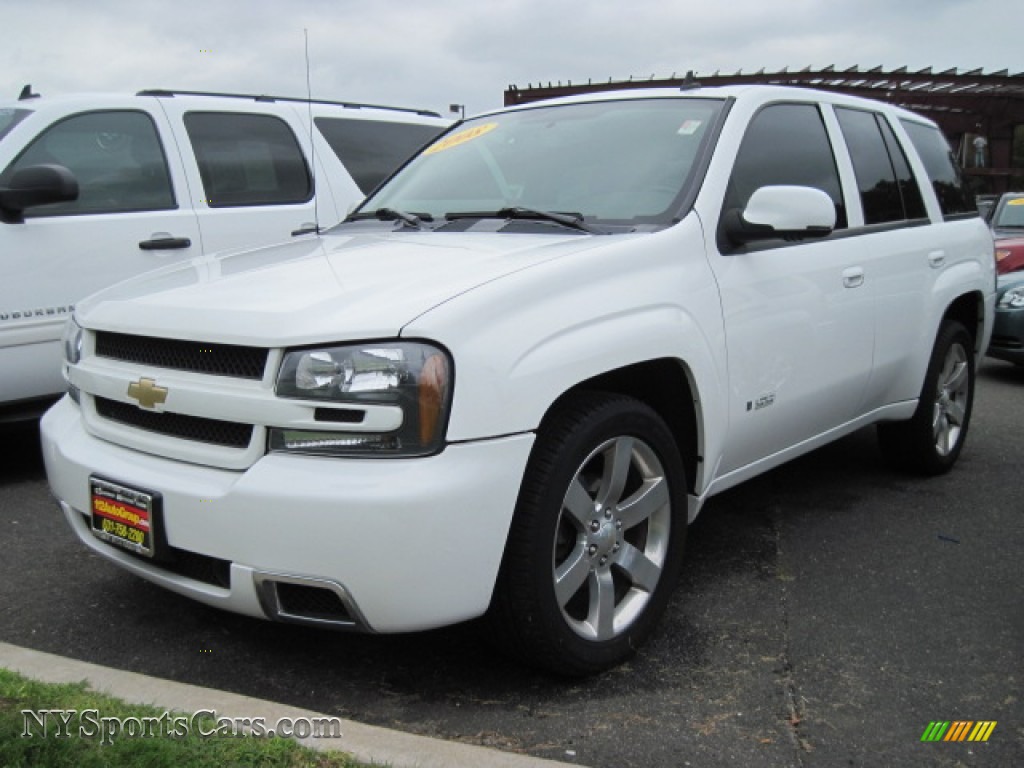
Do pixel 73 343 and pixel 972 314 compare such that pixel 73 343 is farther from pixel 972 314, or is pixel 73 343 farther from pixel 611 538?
pixel 972 314

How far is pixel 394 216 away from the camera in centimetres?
380

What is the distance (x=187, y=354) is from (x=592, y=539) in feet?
4.04

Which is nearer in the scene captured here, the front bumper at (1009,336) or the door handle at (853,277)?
the door handle at (853,277)

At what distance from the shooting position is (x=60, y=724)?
7.45 ft

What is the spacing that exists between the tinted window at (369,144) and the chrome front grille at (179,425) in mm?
3677

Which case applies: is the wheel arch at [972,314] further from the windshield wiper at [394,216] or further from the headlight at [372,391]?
the headlight at [372,391]

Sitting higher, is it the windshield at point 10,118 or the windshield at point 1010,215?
the windshield at point 10,118

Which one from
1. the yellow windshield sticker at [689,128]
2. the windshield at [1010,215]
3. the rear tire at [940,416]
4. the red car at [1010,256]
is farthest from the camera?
the windshield at [1010,215]

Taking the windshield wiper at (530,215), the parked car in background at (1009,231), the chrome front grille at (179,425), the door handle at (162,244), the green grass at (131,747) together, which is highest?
the windshield wiper at (530,215)

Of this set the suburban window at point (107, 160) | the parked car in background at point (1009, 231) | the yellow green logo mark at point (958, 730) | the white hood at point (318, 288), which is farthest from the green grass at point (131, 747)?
the parked car in background at point (1009, 231)

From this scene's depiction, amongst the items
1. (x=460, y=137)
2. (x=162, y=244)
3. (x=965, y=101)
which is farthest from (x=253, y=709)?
(x=965, y=101)

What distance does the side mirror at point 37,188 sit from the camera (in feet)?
14.5

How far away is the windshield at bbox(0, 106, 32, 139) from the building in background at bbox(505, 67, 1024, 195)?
40.9ft

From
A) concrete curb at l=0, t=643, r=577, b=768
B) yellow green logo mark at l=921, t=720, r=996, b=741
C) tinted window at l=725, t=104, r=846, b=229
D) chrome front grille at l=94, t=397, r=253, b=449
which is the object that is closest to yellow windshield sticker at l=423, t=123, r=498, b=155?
tinted window at l=725, t=104, r=846, b=229
